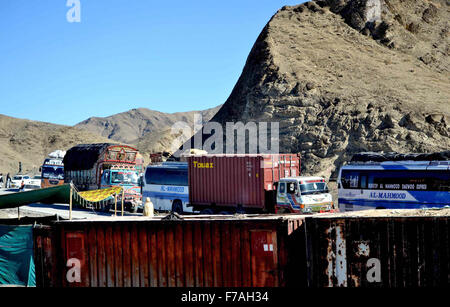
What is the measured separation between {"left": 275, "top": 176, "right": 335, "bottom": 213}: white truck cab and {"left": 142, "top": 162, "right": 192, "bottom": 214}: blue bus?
6306mm

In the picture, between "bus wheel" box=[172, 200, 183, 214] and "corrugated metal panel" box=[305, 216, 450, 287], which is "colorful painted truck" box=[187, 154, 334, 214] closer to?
"bus wheel" box=[172, 200, 183, 214]

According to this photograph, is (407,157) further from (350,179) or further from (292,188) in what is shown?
(292,188)

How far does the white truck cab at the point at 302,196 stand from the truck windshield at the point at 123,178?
529 inches

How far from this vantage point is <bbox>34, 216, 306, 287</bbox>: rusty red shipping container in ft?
34.6

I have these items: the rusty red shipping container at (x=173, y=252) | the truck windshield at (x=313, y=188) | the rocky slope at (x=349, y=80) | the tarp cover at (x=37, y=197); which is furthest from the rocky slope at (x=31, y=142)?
the rusty red shipping container at (x=173, y=252)

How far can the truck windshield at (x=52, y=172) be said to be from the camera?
4597 centimetres

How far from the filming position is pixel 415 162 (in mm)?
21500

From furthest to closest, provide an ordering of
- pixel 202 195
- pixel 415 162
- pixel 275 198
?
1. pixel 202 195
2. pixel 275 198
3. pixel 415 162

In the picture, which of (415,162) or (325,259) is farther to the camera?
(415,162)

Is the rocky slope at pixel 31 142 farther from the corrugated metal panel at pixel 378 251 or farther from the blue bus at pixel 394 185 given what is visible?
the corrugated metal panel at pixel 378 251

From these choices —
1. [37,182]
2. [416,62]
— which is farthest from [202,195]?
[416,62]

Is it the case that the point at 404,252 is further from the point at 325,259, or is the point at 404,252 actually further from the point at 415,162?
the point at 415,162

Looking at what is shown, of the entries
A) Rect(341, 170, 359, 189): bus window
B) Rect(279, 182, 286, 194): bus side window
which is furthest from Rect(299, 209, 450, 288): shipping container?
Rect(341, 170, 359, 189): bus window
